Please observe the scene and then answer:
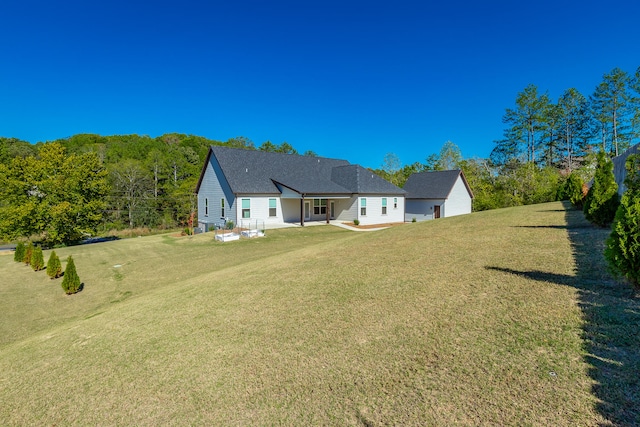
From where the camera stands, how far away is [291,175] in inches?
1174

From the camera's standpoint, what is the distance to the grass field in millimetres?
3193

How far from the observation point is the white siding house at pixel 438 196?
110ft

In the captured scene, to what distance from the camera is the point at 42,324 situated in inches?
337

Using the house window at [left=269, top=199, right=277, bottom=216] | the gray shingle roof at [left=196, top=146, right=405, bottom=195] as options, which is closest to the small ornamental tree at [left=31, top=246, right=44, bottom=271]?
the gray shingle roof at [left=196, top=146, right=405, bottom=195]

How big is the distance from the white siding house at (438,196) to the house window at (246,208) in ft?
60.0

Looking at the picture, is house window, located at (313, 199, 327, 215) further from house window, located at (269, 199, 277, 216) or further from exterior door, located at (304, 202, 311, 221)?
house window, located at (269, 199, 277, 216)

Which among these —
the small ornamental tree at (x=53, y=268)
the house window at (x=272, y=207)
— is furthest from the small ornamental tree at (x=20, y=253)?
the house window at (x=272, y=207)

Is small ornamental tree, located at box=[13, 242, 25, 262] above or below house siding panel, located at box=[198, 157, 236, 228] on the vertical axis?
below

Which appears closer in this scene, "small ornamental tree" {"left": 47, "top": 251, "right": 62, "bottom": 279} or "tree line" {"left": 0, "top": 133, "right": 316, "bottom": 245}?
"small ornamental tree" {"left": 47, "top": 251, "right": 62, "bottom": 279}

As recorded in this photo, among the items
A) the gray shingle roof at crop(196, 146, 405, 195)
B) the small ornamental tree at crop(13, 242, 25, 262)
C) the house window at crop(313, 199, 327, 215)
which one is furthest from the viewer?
→ the house window at crop(313, 199, 327, 215)

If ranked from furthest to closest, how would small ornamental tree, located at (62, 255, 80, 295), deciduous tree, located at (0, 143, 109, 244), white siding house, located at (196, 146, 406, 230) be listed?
white siding house, located at (196, 146, 406, 230)
deciduous tree, located at (0, 143, 109, 244)
small ornamental tree, located at (62, 255, 80, 295)

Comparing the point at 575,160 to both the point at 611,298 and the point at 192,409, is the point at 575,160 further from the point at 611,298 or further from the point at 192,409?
the point at 192,409

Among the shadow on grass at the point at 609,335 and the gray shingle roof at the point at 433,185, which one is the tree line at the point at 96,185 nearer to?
the gray shingle roof at the point at 433,185

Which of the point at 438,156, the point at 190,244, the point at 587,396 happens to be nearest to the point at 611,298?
the point at 587,396
